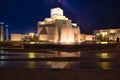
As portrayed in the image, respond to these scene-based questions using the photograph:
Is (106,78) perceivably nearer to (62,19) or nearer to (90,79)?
(90,79)

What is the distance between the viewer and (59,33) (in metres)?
72.2

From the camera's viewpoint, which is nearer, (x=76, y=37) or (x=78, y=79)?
(x=78, y=79)

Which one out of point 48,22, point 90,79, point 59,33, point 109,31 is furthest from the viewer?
point 109,31

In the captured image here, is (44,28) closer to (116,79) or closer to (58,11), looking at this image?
(58,11)

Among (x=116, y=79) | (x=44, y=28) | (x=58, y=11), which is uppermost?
(x=58, y=11)

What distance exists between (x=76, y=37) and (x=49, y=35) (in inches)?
443

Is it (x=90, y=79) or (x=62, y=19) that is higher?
(x=62, y=19)

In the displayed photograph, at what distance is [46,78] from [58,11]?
7248 centimetres

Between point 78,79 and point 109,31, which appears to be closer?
point 78,79

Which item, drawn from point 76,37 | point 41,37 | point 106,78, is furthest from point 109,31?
point 106,78

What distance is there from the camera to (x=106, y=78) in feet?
24.1

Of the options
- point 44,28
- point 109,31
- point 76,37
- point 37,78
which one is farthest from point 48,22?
point 37,78

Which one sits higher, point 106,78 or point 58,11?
point 58,11

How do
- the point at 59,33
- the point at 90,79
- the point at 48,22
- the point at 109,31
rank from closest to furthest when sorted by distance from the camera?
the point at 90,79, the point at 59,33, the point at 48,22, the point at 109,31
